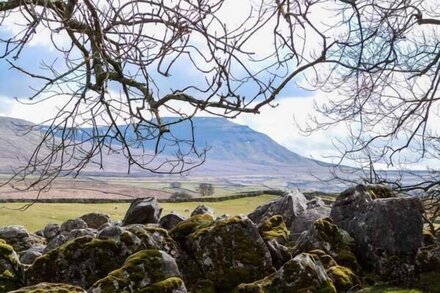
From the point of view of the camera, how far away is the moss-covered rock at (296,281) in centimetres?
1132

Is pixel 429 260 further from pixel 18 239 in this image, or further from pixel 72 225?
pixel 18 239

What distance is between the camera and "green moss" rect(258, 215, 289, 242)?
14.8 m

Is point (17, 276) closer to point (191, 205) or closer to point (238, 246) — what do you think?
point (238, 246)

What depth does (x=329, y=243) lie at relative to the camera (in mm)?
14109

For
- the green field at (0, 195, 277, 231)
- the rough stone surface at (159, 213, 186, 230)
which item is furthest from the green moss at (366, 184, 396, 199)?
the green field at (0, 195, 277, 231)

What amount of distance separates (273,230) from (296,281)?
4.30 m

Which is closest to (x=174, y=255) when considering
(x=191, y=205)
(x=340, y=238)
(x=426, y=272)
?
(x=340, y=238)

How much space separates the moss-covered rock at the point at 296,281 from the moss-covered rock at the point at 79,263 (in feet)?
8.24

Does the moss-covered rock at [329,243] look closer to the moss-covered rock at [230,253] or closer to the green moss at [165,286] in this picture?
the moss-covered rock at [230,253]

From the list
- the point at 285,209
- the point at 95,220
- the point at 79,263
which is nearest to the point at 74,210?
the point at 95,220

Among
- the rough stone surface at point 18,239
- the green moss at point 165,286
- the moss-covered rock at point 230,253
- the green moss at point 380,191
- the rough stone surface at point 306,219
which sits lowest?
the rough stone surface at point 18,239

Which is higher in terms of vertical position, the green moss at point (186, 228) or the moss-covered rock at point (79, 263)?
the green moss at point (186, 228)

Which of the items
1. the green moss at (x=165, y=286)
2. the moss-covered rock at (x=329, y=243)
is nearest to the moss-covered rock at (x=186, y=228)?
the moss-covered rock at (x=329, y=243)

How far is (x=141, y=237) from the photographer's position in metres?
12.8
